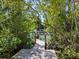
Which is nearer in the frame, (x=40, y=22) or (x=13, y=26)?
(x=40, y=22)

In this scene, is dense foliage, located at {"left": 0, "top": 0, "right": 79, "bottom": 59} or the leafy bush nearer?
dense foliage, located at {"left": 0, "top": 0, "right": 79, "bottom": 59}

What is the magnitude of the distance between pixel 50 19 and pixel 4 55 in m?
3.11

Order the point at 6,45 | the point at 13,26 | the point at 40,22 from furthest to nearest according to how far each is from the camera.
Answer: the point at 13,26, the point at 6,45, the point at 40,22

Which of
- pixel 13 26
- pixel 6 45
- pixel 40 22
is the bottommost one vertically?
pixel 6 45

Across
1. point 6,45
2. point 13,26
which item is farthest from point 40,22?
point 13,26

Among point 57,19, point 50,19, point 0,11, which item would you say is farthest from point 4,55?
point 57,19

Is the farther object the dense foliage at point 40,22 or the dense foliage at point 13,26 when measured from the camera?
the dense foliage at point 13,26

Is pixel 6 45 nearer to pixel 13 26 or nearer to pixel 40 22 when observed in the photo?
pixel 13 26

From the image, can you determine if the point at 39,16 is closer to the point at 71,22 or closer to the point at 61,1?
the point at 61,1

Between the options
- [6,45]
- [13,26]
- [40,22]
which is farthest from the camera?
[13,26]

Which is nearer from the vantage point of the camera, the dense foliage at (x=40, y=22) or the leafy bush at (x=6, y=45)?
the dense foliage at (x=40, y=22)

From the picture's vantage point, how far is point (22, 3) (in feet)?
21.4

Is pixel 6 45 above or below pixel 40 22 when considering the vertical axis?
below

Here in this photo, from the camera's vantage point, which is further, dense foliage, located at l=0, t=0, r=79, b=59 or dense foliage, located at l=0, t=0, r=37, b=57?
dense foliage, located at l=0, t=0, r=37, b=57
